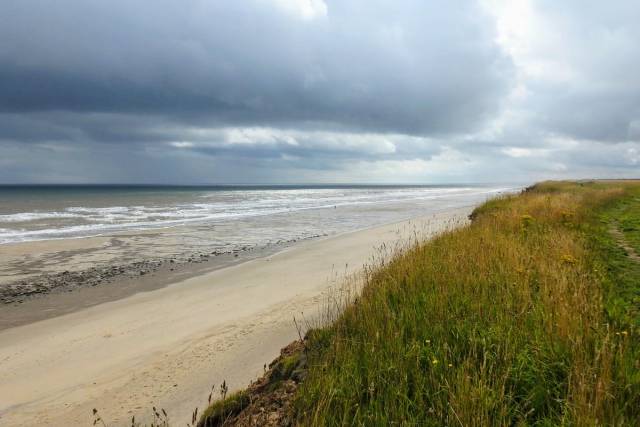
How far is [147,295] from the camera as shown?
35.0ft

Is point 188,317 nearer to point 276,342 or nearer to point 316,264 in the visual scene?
point 276,342

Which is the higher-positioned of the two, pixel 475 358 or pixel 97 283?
pixel 475 358

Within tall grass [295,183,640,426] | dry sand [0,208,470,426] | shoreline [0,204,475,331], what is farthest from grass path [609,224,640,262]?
shoreline [0,204,475,331]

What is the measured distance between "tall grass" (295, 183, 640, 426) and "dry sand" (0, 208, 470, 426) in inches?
84.5

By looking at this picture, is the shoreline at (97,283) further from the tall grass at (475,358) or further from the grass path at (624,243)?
the grass path at (624,243)

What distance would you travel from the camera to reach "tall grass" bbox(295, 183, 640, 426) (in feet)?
10.2

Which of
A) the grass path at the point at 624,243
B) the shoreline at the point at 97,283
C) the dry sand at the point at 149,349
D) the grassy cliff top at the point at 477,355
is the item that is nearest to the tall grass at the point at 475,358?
the grassy cliff top at the point at 477,355

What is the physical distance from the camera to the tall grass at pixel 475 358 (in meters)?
3.10

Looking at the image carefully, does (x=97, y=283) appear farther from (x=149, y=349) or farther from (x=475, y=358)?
(x=475, y=358)

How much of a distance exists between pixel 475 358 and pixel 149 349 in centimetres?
582

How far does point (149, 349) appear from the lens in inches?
270

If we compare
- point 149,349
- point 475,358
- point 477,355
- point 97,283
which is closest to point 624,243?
point 477,355

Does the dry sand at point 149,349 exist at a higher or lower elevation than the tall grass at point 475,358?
lower

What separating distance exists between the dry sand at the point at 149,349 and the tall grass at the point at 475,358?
2146 millimetres
